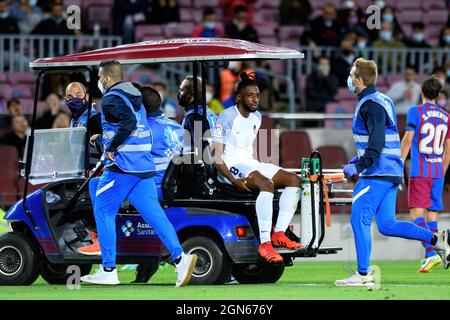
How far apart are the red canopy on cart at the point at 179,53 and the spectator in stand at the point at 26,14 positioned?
9.36 meters

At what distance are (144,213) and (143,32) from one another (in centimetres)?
1034

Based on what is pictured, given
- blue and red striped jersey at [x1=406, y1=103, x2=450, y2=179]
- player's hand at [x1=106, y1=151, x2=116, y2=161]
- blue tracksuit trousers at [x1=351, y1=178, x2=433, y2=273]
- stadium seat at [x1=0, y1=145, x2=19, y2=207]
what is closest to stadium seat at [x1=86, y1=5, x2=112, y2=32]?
stadium seat at [x1=0, y1=145, x2=19, y2=207]

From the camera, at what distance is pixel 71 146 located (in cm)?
1409

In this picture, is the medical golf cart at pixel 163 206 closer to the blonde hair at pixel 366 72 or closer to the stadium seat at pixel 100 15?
the blonde hair at pixel 366 72

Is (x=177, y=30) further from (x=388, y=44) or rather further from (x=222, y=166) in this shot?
(x=222, y=166)

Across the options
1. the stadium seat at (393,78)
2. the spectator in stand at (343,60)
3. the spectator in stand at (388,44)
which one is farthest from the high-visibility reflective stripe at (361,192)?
the spectator in stand at (388,44)

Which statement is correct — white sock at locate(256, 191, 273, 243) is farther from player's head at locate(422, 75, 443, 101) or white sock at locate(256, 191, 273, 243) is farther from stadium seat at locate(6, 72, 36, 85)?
stadium seat at locate(6, 72, 36, 85)

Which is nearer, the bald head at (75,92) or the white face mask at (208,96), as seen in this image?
the bald head at (75,92)

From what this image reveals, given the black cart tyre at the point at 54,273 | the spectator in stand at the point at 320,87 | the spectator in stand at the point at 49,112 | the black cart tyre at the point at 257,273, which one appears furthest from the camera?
the spectator in stand at the point at 320,87

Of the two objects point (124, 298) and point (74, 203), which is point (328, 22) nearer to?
point (74, 203)

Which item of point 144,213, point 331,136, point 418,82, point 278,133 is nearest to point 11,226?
point 144,213

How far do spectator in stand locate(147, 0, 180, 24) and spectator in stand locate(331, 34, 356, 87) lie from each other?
8.75 ft

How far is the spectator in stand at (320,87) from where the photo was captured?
73.0ft

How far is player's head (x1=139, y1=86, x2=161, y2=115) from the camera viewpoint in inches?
547
